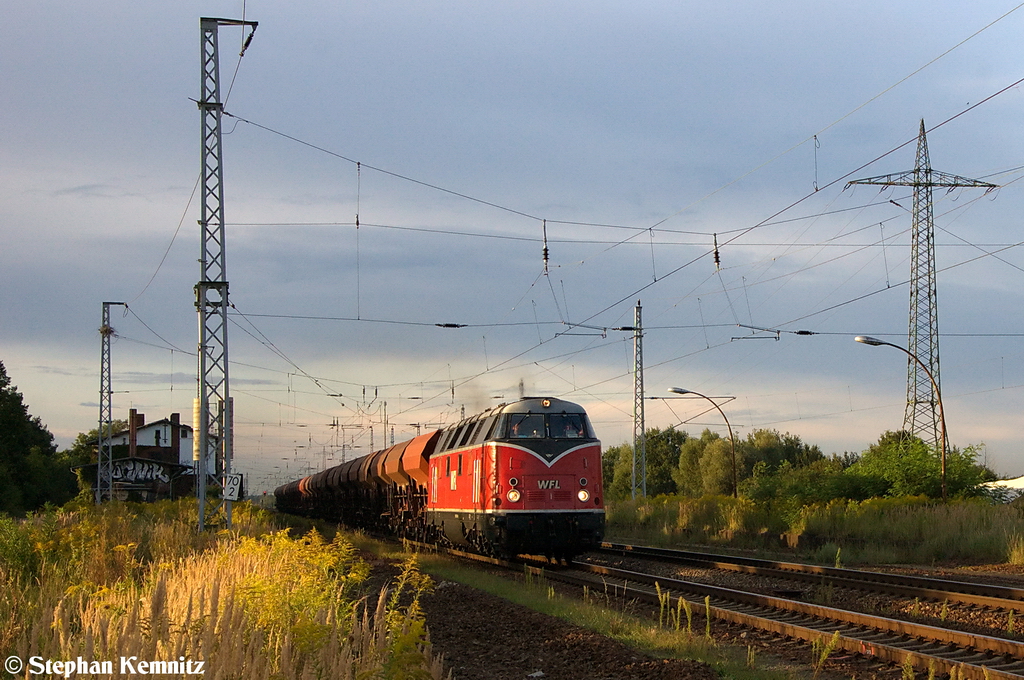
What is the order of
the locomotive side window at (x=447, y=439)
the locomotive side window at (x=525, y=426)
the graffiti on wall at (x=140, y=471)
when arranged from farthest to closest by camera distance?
the graffiti on wall at (x=140, y=471), the locomotive side window at (x=447, y=439), the locomotive side window at (x=525, y=426)

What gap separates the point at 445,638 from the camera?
499 inches

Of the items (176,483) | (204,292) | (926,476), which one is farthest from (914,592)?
(176,483)

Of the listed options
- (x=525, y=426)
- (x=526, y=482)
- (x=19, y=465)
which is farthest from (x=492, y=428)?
(x=19, y=465)

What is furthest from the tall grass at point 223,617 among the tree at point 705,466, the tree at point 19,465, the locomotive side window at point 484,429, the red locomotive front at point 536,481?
the tree at point 705,466

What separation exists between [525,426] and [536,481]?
1306 mm

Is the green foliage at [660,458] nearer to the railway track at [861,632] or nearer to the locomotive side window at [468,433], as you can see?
the locomotive side window at [468,433]

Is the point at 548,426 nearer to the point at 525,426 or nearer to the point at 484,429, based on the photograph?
the point at 525,426

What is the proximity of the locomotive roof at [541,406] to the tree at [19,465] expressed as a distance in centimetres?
4258

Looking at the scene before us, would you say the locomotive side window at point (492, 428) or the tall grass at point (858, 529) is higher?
the locomotive side window at point (492, 428)

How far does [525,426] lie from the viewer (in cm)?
2170

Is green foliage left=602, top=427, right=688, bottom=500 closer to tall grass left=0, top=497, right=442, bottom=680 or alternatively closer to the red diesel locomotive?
the red diesel locomotive

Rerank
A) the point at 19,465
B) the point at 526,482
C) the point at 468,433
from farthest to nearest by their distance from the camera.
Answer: the point at 19,465 → the point at 468,433 → the point at 526,482

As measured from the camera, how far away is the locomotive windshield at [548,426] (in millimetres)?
21628

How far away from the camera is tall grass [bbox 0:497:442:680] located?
5.45 metres
